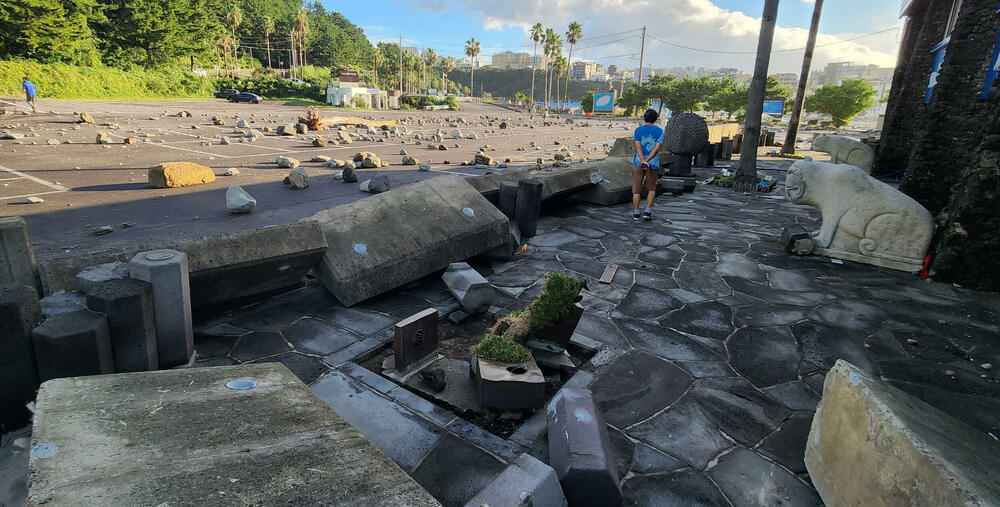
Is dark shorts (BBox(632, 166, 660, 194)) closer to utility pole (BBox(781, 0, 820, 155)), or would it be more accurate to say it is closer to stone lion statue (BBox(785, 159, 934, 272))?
stone lion statue (BBox(785, 159, 934, 272))

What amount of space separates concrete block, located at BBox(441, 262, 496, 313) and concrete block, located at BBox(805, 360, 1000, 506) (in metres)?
2.45

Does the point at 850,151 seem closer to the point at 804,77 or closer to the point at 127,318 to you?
the point at 804,77

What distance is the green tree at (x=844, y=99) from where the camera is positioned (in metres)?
37.4

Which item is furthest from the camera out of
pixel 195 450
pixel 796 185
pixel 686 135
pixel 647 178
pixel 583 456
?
pixel 686 135

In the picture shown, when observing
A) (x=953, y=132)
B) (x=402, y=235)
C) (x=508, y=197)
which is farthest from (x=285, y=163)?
(x=953, y=132)

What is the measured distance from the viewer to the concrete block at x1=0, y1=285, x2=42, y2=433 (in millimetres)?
2170

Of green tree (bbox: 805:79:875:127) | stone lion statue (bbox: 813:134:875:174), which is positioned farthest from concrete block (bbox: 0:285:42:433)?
green tree (bbox: 805:79:875:127)

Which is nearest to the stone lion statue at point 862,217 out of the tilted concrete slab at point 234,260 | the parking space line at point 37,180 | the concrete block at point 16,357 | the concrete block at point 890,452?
the concrete block at point 890,452

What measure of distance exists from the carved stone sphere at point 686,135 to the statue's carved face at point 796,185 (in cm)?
549

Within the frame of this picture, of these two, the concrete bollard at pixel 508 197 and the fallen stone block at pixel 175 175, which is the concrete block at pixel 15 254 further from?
the fallen stone block at pixel 175 175

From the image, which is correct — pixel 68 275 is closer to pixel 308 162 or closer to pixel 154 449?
pixel 154 449

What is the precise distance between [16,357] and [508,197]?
465cm

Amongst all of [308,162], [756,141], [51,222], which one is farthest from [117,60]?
[756,141]

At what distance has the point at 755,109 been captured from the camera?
10641 millimetres
